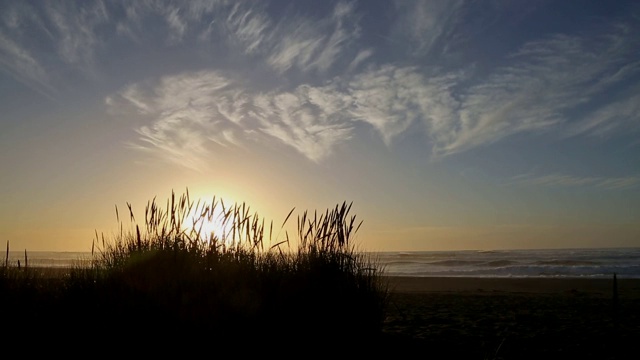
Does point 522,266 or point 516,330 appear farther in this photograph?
point 522,266

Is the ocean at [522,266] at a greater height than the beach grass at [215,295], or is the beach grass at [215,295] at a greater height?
the beach grass at [215,295]

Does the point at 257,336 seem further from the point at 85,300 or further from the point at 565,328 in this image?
the point at 565,328

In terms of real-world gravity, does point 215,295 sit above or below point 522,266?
above

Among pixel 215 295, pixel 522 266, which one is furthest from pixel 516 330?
pixel 522 266

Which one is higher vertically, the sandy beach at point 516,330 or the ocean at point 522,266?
the sandy beach at point 516,330

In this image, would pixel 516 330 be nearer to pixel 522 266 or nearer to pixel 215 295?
pixel 215 295

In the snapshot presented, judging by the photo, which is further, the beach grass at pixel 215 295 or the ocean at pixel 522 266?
the ocean at pixel 522 266

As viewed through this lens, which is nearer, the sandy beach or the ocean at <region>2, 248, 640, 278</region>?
the sandy beach

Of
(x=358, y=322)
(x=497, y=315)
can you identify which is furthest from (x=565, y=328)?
(x=358, y=322)

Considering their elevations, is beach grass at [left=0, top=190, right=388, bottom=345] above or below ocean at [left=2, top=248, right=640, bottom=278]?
above

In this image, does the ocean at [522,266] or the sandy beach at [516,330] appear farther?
the ocean at [522,266]

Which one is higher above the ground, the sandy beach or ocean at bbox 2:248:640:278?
the sandy beach

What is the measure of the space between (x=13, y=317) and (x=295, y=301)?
10.2 ft

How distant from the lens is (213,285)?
6.03m
